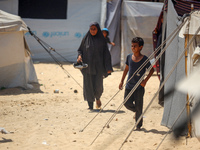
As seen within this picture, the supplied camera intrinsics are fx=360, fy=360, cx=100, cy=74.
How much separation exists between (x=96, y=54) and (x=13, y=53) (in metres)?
2.66

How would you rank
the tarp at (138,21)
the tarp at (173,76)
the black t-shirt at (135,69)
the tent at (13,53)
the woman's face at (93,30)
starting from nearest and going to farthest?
the tarp at (173,76) → the black t-shirt at (135,69) → the woman's face at (93,30) → the tent at (13,53) → the tarp at (138,21)

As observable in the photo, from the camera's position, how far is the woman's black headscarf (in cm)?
632

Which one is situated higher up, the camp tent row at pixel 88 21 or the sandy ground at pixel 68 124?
the camp tent row at pixel 88 21

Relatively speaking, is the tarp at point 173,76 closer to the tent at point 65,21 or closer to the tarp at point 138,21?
the tarp at point 138,21

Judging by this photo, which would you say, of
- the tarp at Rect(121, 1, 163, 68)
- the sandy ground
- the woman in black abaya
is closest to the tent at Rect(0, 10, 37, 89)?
the sandy ground

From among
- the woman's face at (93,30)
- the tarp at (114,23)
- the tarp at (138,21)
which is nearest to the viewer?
the woman's face at (93,30)

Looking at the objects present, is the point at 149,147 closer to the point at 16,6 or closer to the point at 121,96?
the point at 121,96

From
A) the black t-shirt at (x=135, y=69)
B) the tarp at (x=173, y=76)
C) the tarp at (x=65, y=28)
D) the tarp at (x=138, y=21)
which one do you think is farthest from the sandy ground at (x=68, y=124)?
the tarp at (x=65, y=28)

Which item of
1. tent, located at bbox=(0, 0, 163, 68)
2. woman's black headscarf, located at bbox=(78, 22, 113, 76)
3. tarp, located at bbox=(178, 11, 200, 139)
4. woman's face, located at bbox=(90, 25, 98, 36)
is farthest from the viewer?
tent, located at bbox=(0, 0, 163, 68)

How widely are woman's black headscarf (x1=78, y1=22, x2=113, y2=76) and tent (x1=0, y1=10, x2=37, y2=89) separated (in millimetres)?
2281

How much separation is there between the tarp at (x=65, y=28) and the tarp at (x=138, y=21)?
147 cm

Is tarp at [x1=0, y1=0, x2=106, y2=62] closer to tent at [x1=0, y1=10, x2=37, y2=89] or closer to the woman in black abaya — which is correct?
tent at [x1=0, y1=10, x2=37, y2=89]

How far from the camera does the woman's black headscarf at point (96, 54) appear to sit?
20.7 ft

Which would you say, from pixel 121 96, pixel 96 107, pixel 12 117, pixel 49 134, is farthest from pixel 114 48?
pixel 49 134
